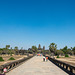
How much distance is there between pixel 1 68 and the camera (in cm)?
862

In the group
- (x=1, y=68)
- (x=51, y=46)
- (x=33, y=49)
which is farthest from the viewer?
(x=33, y=49)

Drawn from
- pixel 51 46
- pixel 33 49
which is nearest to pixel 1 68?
pixel 51 46

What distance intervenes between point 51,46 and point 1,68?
331 feet

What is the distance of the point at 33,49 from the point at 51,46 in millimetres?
92450

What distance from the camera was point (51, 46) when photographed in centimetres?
10819

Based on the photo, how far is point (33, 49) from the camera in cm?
19788

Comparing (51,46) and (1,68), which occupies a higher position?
(51,46)

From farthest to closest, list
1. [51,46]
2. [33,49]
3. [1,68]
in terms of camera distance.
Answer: [33,49]
[51,46]
[1,68]

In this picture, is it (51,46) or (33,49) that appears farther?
(33,49)

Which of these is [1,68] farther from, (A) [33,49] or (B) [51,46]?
(A) [33,49]

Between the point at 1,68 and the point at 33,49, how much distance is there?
19010 centimetres

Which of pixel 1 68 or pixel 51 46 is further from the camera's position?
pixel 51 46
